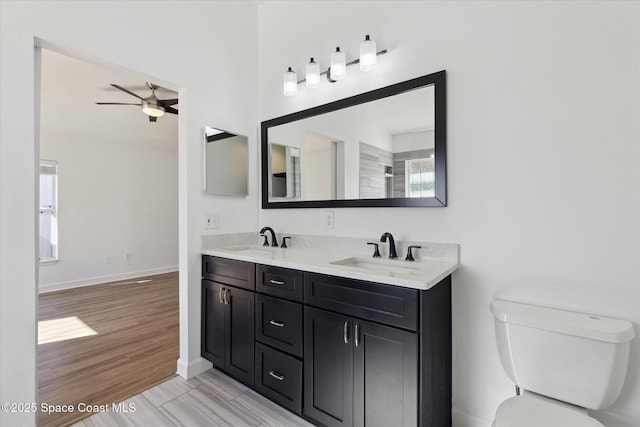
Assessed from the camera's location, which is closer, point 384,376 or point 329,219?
point 384,376

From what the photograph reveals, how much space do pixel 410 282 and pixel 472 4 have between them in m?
1.50

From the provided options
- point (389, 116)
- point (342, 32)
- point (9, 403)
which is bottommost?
point (9, 403)

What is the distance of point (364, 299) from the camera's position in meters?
1.34

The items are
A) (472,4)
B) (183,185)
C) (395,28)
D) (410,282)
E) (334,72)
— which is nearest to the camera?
(410,282)

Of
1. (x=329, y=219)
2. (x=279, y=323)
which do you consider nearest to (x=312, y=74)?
(x=329, y=219)

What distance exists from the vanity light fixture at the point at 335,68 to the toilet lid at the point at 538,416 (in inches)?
72.2

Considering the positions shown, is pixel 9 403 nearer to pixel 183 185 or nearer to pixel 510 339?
pixel 183 185

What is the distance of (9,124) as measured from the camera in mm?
1342

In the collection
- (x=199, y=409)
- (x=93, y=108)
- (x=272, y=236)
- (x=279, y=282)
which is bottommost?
(x=199, y=409)

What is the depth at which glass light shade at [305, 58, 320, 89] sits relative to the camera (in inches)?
81.4

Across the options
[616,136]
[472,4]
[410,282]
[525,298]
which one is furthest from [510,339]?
[472,4]

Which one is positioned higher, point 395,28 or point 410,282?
point 395,28

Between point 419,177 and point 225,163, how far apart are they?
4.78 ft

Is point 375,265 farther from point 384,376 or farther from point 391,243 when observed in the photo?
point 384,376
